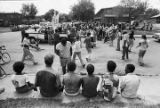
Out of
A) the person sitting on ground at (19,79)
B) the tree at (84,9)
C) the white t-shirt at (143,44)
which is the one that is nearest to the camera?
the person sitting on ground at (19,79)

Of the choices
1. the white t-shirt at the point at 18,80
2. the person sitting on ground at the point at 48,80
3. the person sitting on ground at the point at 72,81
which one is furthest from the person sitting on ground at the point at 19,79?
the person sitting on ground at the point at 72,81

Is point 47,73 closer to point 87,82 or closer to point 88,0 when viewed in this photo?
point 87,82

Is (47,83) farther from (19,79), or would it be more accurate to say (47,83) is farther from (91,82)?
(91,82)

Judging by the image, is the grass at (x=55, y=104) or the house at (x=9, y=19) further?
the house at (x=9, y=19)

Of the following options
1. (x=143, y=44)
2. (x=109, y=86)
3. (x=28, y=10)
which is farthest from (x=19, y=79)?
(x=28, y=10)

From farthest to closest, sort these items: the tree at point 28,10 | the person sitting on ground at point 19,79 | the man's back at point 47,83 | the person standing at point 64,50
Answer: the tree at point 28,10, the person standing at point 64,50, the person sitting on ground at point 19,79, the man's back at point 47,83

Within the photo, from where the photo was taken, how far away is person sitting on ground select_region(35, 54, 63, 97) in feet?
11.0

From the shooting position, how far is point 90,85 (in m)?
3.44

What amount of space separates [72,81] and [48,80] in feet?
1.78

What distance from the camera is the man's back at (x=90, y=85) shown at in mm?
3426

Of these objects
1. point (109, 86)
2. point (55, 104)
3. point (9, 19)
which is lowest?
point (55, 104)

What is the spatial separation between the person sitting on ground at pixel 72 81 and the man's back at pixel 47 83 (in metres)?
0.28

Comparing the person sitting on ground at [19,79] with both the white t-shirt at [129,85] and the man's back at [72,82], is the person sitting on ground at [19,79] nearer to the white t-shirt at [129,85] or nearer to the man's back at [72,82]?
the man's back at [72,82]

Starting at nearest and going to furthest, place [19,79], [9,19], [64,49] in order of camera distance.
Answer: [19,79] < [64,49] < [9,19]
